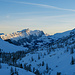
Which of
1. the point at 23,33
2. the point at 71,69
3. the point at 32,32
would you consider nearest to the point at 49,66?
the point at 71,69

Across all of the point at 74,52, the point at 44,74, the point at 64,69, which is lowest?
the point at 44,74

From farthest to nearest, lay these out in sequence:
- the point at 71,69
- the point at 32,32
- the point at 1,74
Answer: the point at 32,32
the point at 71,69
the point at 1,74

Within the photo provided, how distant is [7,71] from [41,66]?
13.9 ft

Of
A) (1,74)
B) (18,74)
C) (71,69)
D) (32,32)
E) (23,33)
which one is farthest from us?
(32,32)

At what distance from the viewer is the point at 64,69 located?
804 cm

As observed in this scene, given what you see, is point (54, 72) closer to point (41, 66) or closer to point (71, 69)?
point (71, 69)

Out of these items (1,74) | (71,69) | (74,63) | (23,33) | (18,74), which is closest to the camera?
(1,74)

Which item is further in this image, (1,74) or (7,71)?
(7,71)

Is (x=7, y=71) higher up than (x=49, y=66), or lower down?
higher up

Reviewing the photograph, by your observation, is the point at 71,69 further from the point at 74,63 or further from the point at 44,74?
the point at 44,74

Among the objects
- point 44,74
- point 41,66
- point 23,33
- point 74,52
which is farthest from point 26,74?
point 23,33

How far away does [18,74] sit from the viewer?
654cm

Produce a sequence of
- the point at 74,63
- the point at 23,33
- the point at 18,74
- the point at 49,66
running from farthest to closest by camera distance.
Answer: the point at 23,33, the point at 49,66, the point at 74,63, the point at 18,74

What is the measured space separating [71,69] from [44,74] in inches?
86.8
